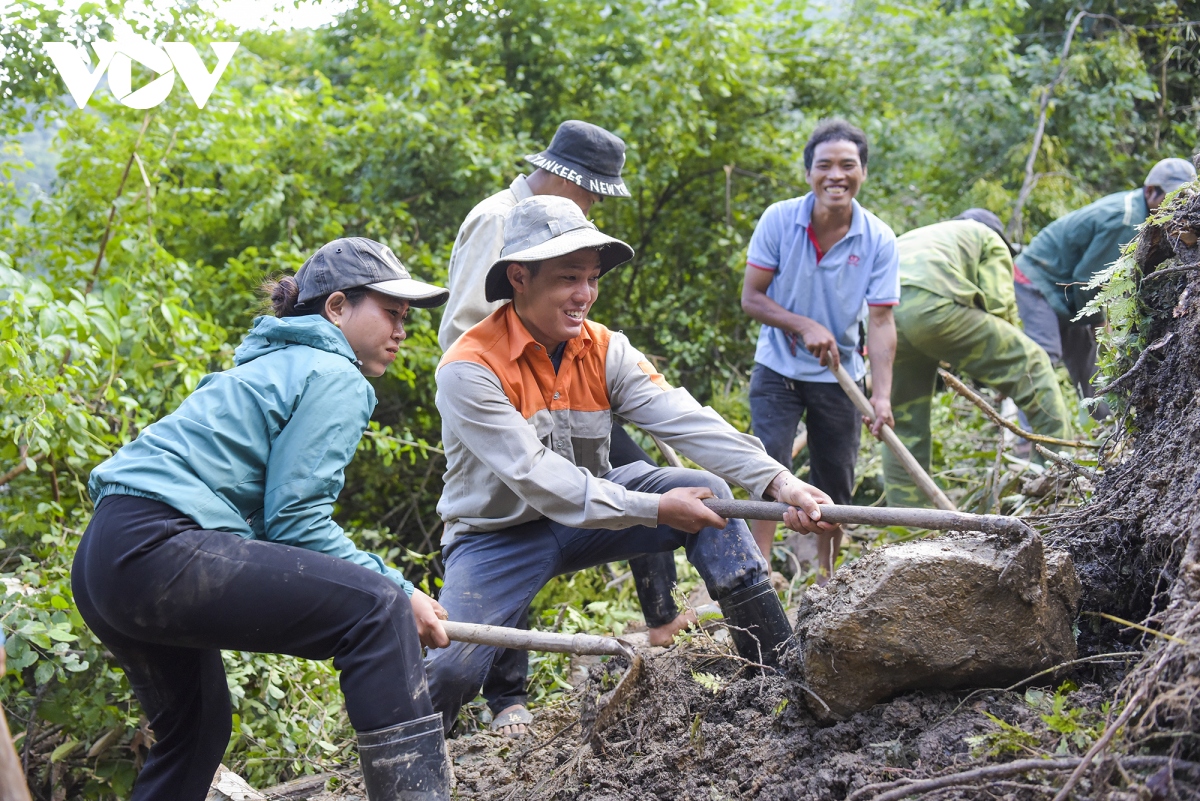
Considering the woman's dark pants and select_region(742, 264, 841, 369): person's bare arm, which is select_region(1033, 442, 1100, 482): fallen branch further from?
the woman's dark pants

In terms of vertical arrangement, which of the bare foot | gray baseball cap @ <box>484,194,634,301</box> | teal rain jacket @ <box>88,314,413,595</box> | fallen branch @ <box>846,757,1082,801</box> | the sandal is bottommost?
the sandal

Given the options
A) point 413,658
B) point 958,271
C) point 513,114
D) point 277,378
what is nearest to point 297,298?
point 277,378

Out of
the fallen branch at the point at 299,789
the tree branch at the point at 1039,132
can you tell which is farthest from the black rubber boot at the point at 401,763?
the tree branch at the point at 1039,132

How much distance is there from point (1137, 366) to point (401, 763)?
7.49ft

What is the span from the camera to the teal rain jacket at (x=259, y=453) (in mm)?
2477

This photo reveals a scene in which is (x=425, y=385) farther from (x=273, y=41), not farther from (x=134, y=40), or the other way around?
(x=273, y=41)

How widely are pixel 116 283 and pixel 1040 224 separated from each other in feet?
29.4

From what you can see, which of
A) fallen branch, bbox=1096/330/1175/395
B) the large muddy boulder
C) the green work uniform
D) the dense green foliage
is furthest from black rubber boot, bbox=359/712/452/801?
the green work uniform

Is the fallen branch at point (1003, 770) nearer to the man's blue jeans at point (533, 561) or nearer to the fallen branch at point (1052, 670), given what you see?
the fallen branch at point (1052, 670)

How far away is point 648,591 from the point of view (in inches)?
153

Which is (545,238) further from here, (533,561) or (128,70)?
(128,70)

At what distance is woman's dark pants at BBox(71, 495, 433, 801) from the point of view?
7.91 ft

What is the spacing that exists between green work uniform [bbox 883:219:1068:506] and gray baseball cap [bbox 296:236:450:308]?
330cm

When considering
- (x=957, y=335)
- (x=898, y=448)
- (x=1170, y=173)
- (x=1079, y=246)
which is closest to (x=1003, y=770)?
(x=898, y=448)
